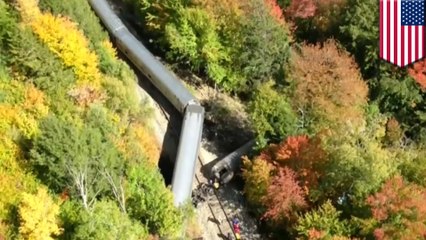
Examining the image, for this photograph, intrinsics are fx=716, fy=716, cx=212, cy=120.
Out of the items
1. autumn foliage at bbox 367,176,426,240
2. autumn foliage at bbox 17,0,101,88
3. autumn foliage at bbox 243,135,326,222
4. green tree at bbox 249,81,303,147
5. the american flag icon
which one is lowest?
autumn foliage at bbox 367,176,426,240

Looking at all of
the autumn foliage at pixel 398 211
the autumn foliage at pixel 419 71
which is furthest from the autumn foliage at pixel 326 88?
the autumn foliage at pixel 398 211

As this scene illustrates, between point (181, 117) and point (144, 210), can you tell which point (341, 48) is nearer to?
point (181, 117)

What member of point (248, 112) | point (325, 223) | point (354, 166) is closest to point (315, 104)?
point (248, 112)

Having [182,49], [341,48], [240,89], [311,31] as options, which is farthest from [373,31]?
[182,49]

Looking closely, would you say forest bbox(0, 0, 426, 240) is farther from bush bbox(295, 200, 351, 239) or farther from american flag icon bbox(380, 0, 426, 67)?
american flag icon bbox(380, 0, 426, 67)

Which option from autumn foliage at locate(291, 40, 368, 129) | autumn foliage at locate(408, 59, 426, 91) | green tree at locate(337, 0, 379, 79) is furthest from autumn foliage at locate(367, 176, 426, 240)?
green tree at locate(337, 0, 379, 79)
